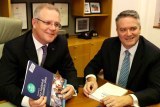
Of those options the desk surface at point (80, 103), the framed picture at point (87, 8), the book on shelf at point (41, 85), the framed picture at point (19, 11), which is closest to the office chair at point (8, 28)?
the desk surface at point (80, 103)

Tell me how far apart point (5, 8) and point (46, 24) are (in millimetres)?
1480

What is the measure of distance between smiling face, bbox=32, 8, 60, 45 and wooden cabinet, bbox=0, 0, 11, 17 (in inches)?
51.7

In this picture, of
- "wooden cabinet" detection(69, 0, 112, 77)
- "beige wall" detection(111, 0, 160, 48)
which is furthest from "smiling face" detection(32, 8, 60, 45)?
"beige wall" detection(111, 0, 160, 48)

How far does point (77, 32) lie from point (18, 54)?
2.40m

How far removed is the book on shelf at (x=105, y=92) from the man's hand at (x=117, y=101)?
0.24 ft

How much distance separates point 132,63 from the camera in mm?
1688

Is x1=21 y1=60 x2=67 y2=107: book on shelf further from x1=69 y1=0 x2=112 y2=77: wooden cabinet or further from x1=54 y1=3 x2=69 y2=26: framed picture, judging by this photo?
x1=54 y1=3 x2=69 y2=26: framed picture

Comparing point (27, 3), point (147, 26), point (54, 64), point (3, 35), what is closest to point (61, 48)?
point (54, 64)

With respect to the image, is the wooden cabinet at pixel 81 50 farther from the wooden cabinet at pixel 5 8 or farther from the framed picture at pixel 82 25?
the wooden cabinet at pixel 5 8

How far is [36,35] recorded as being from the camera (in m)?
1.59

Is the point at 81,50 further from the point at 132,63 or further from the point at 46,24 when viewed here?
the point at 46,24

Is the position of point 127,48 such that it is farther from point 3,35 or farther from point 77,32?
point 77,32

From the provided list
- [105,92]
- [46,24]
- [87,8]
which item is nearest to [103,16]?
[87,8]

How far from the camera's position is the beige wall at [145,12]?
3.83 metres
